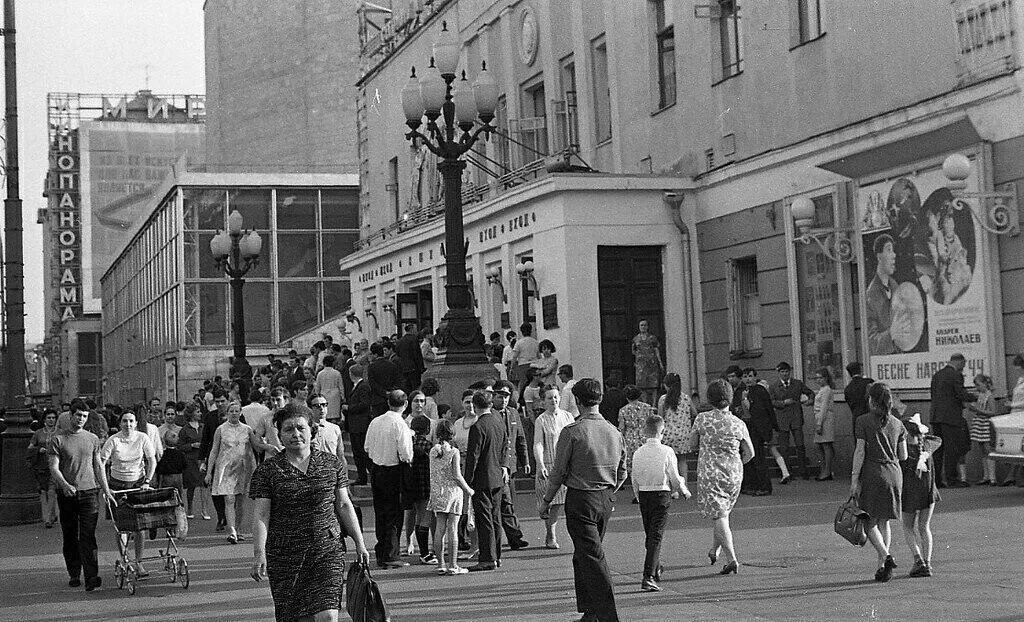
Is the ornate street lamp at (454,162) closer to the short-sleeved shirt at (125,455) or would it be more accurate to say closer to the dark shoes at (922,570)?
the short-sleeved shirt at (125,455)

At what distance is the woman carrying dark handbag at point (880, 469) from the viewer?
11.0 m

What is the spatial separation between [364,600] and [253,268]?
44.5m

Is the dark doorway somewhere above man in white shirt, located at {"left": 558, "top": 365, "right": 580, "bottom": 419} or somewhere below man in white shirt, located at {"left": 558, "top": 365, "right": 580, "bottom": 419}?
above

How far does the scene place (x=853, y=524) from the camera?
1111 cm

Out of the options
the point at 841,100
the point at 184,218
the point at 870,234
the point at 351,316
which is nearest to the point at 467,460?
the point at 870,234

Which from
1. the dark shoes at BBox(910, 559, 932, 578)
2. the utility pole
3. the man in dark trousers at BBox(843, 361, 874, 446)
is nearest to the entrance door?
the man in dark trousers at BBox(843, 361, 874, 446)

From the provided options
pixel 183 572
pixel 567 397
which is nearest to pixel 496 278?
pixel 567 397

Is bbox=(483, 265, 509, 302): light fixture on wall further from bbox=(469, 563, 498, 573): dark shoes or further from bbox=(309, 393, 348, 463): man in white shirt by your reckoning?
bbox=(469, 563, 498, 573): dark shoes

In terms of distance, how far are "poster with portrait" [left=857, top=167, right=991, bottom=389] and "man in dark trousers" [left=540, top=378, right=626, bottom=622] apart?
30.9ft

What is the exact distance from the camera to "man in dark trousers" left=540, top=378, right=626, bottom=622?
9625mm

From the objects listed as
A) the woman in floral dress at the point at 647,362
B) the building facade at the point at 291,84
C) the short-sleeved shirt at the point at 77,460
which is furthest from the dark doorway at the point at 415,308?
the building facade at the point at 291,84

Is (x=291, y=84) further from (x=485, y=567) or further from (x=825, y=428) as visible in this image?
(x=485, y=567)

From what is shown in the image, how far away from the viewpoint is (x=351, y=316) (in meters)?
38.7

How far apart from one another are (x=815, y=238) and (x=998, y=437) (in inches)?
220
